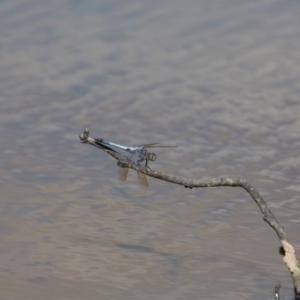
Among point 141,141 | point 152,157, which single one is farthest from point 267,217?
point 141,141

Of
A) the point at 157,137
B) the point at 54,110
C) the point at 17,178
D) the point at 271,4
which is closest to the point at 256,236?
→ the point at 157,137

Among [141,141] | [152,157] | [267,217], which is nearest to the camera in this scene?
[267,217]

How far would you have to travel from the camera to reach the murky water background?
8.96 feet

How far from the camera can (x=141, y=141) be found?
353cm

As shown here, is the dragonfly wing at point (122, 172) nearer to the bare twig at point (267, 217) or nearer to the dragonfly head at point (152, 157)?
the dragonfly head at point (152, 157)

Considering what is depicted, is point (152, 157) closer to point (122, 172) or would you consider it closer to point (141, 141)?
point (122, 172)

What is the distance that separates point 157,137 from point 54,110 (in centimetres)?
56

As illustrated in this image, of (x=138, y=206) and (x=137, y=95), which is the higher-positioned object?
(x=137, y=95)

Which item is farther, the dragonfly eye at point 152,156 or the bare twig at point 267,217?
the dragonfly eye at point 152,156

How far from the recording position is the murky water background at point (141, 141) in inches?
107

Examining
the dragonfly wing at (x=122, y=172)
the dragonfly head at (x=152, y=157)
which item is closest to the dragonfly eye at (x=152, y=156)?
the dragonfly head at (x=152, y=157)

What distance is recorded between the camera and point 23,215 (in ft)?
10.0

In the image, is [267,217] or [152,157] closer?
[267,217]

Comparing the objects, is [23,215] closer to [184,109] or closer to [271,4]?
[184,109]
